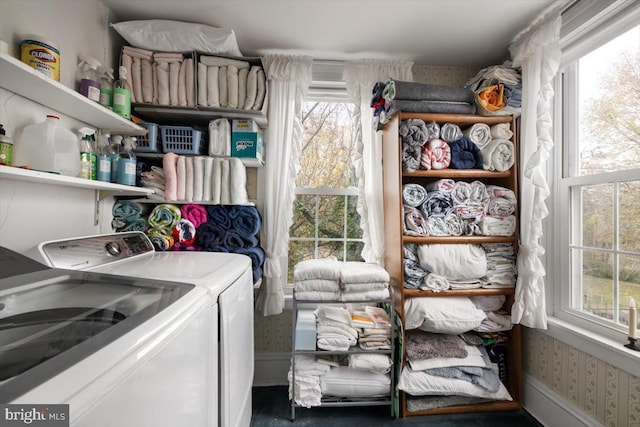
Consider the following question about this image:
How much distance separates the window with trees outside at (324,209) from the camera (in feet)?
7.02

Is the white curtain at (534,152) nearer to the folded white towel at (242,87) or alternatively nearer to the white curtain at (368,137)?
the white curtain at (368,137)

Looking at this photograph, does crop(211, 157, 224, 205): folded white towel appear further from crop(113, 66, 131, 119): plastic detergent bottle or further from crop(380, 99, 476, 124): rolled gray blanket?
crop(380, 99, 476, 124): rolled gray blanket

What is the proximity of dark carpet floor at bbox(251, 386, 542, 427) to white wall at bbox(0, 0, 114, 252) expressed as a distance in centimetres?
154

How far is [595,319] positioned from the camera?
1450 mm

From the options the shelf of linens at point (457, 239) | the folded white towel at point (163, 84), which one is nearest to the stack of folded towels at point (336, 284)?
the shelf of linens at point (457, 239)

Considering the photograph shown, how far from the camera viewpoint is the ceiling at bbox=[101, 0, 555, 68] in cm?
149

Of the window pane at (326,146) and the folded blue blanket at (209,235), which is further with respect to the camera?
the window pane at (326,146)

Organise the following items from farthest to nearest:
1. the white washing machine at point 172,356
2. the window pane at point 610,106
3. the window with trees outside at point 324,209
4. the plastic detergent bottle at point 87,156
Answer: the window with trees outside at point 324,209 < the window pane at point 610,106 < the plastic detergent bottle at point 87,156 < the white washing machine at point 172,356

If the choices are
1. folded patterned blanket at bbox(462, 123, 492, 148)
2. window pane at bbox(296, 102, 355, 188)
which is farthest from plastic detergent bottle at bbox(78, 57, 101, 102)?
folded patterned blanket at bbox(462, 123, 492, 148)

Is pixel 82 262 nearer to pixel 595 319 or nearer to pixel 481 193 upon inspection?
pixel 481 193

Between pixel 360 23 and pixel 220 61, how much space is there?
0.92 m

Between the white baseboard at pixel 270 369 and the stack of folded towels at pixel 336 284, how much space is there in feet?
2.35

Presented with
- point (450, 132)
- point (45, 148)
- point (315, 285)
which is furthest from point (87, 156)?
point (450, 132)

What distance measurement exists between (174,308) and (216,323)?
310 mm
